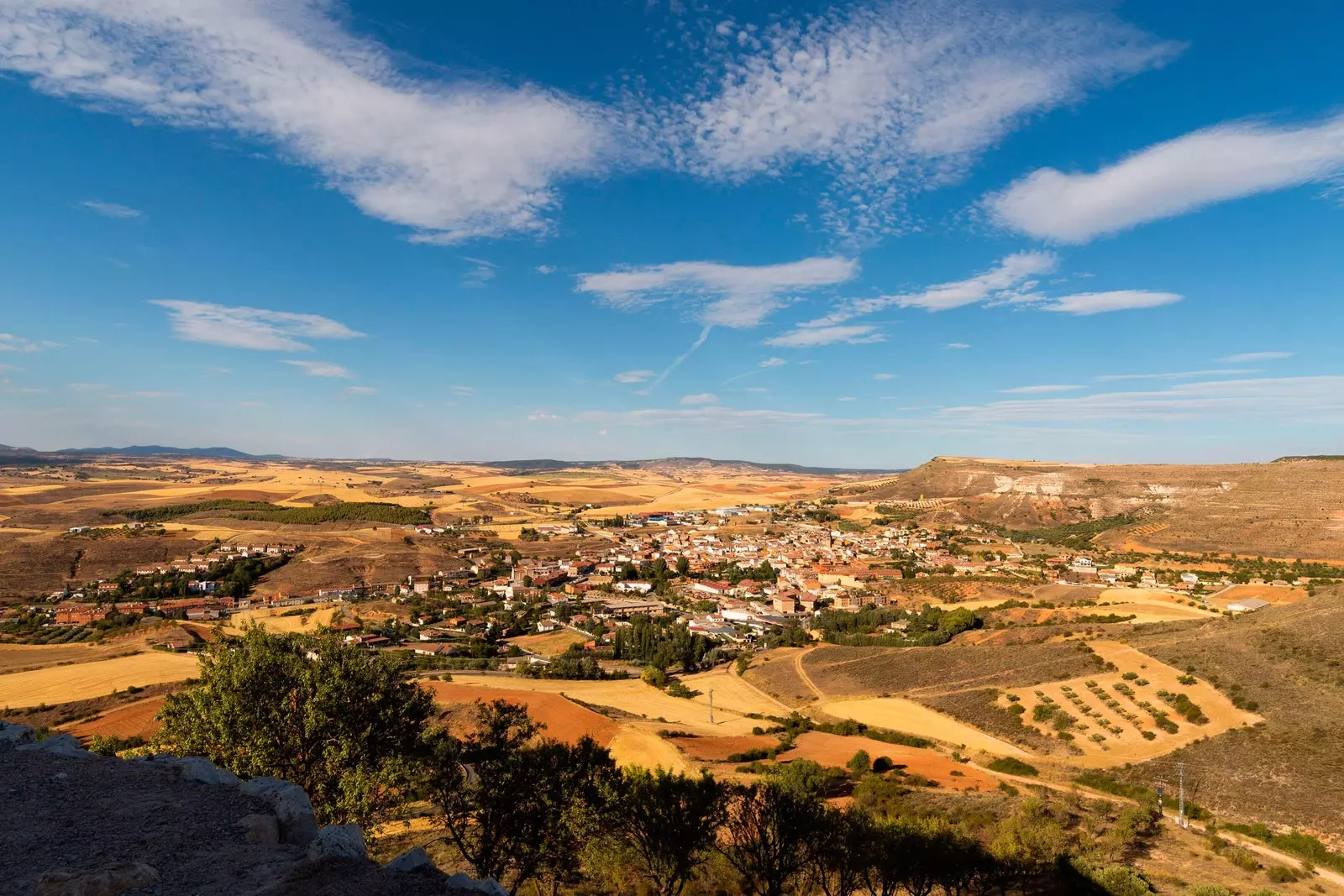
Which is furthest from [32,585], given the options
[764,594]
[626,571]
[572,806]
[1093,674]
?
[1093,674]

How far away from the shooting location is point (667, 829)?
15758mm

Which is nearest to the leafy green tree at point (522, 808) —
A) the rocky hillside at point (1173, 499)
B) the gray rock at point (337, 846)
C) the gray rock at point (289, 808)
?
the gray rock at point (289, 808)

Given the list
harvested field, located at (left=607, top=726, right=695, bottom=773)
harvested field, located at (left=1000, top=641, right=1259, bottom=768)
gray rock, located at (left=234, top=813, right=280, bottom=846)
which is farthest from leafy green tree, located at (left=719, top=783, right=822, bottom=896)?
harvested field, located at (left=1000, top=641, right=1259, bottom=768)

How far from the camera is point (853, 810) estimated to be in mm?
18266

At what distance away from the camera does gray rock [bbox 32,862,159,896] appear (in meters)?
7.04

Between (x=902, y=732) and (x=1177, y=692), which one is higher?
(x=1177, y=692)

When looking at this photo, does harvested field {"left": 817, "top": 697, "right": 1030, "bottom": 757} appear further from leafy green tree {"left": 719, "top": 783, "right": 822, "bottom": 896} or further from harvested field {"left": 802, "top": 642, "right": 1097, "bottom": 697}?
leafy green tree {"left": 719, "top": 783, "right": 822, "bottom": 896}

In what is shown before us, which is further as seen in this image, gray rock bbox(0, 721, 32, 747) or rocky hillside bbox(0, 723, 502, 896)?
gray rock bbox(0, 721, 32, 747)

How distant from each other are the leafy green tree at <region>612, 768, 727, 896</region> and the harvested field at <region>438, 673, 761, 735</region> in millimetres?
25366

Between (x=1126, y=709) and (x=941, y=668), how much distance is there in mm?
14616

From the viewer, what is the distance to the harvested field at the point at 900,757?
29.7 m

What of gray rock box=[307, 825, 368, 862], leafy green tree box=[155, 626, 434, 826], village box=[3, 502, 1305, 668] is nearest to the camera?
gray rock box=[307, 825, 368, 862]

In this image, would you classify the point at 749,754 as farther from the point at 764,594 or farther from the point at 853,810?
the point at 764,594

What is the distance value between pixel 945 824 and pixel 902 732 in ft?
73.1
